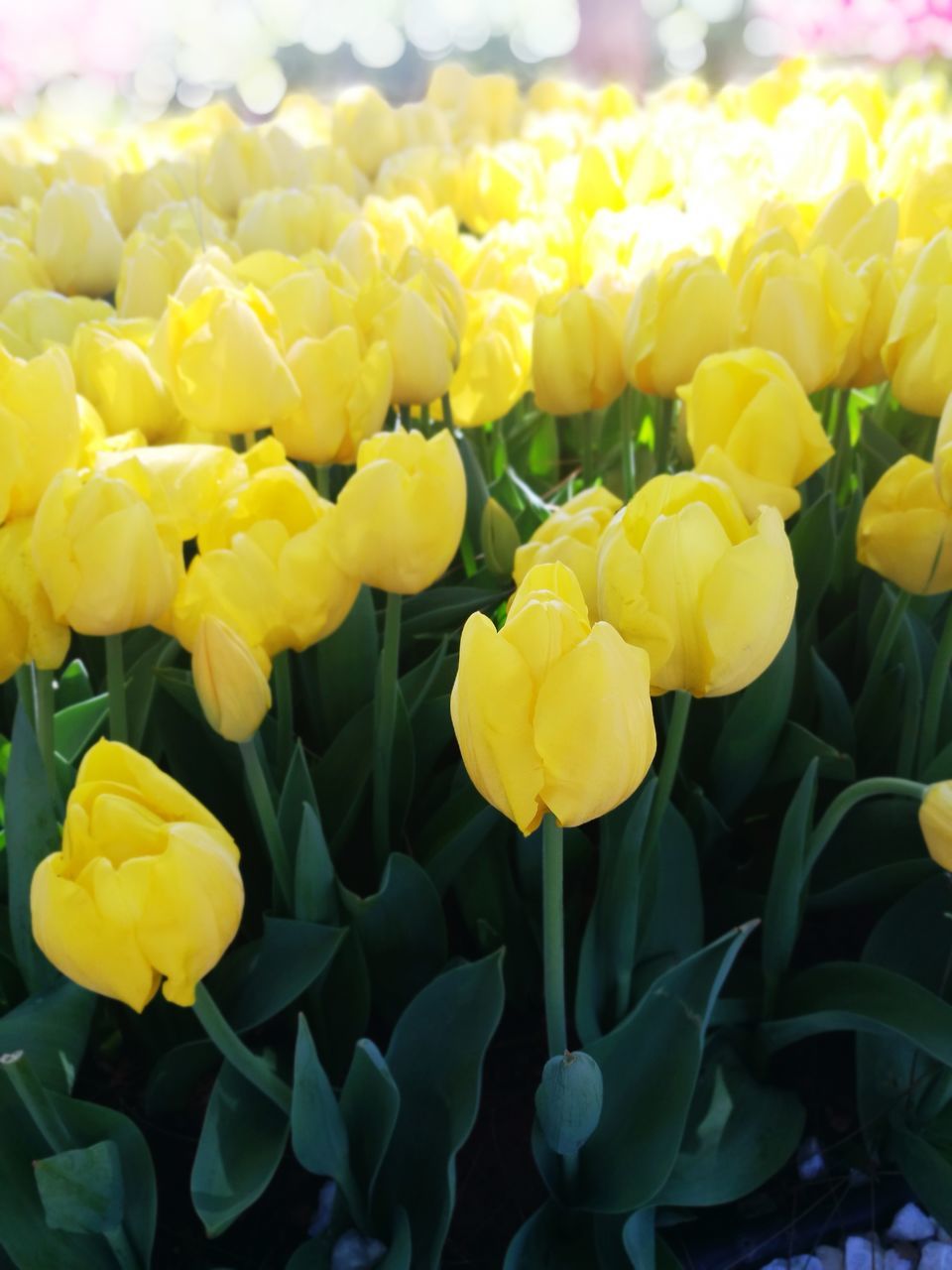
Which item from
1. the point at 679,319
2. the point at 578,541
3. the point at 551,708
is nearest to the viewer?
the point at 551,708

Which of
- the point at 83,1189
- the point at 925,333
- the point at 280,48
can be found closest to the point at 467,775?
the point at 83,1189

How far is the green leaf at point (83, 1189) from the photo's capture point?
29.0 inches

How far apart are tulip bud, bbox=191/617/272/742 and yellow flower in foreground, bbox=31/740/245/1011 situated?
0.29ft

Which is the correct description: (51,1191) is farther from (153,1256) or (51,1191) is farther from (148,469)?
(148,469)

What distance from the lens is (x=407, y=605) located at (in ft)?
3.85

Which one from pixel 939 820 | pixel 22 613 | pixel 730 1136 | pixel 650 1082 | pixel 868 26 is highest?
pixel 868 26

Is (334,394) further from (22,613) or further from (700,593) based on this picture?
(700,593)

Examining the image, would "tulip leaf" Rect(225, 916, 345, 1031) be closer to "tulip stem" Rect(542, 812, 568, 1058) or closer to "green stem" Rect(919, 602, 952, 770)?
"tulip stem" Rect(542, 812, 568, 1058)

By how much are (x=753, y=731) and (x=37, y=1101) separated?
1.97ft

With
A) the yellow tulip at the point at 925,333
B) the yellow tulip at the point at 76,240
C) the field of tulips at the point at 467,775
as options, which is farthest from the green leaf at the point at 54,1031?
the yellow tulip at the point at 76,240

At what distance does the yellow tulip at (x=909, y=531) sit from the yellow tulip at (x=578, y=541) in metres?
0.20

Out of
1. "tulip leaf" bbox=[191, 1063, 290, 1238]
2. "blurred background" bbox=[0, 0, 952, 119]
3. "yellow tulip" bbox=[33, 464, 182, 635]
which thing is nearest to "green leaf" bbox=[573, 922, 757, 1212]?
"tulip leaf" bbox=[191, 1063, 290, 1238]

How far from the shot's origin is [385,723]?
0.96m

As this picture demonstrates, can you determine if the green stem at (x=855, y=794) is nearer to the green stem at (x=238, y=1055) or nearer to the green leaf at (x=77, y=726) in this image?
the green stem at (x=238, y=1055)
